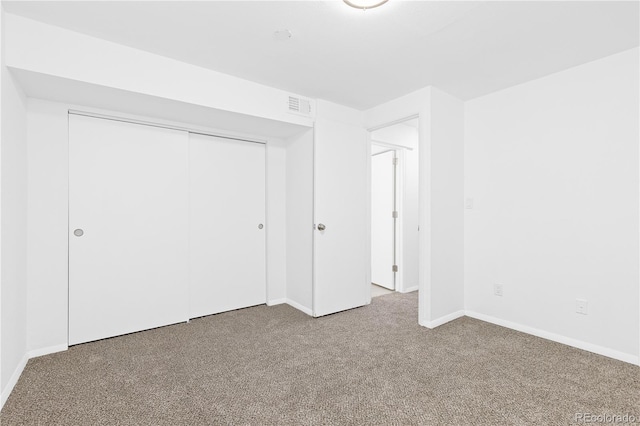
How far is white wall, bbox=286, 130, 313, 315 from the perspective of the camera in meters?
3.46

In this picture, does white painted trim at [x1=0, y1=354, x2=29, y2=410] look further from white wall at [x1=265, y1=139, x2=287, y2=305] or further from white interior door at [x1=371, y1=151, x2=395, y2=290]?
white interior door at [x1=371, y1=151, x2=395, y2=290]

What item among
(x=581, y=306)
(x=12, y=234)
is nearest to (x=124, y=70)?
(x=12, y=234)

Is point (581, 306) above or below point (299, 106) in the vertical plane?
below

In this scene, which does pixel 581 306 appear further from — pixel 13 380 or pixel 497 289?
pixel 13 380

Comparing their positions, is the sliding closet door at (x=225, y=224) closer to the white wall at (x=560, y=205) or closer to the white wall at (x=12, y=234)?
the white wall at (x=12, y=234)

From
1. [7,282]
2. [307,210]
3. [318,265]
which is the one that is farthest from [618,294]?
[7,282]

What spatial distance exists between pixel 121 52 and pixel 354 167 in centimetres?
237

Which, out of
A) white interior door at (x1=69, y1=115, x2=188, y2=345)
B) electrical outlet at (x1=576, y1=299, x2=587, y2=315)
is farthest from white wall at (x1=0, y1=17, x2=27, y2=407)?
electrical outlet at (x1=576, y1=299, x2=587, y2=315)

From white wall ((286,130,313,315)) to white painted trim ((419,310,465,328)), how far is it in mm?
1169

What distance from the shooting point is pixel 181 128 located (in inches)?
124

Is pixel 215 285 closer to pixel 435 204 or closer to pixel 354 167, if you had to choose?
pixel 354 167

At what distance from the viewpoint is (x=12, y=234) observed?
2029 millimetres

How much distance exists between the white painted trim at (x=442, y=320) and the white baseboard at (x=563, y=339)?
136 mm

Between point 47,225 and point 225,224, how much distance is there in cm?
149
